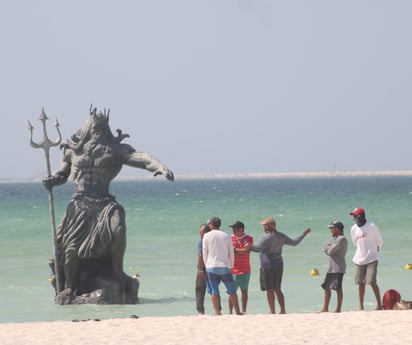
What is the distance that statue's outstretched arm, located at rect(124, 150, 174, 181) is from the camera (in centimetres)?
1517

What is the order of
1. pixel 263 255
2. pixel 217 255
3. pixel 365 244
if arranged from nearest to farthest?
pixel 217 255
pixel 263 255
pixel 365 244

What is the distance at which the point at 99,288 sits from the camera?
15.9 meters

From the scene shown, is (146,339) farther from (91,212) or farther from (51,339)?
(91,212)

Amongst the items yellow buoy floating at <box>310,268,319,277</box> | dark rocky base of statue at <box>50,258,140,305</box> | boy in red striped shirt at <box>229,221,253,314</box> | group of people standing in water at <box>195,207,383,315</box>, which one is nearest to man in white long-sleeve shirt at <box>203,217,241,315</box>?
group of people standing in water at <box>195,207,383,315</box>

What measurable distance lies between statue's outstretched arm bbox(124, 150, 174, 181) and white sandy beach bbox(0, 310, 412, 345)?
2690 mm

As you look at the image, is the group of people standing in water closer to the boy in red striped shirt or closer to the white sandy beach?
the boy in red striped shirt

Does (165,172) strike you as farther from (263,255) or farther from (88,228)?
(263,255)

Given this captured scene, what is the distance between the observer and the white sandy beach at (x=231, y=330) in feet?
37.9

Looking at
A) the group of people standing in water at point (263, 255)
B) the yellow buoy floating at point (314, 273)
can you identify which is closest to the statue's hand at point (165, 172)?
the group of people standing in water at point (263, 255)

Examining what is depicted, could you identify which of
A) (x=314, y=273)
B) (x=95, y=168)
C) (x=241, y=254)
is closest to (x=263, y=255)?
(x=241, y=254)

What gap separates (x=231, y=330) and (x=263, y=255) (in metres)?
1.33

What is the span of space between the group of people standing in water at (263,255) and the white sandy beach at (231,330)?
17.8 inches

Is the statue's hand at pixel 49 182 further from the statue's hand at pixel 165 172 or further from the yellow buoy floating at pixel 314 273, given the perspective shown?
the yellow buoy floating at pixel 314 273

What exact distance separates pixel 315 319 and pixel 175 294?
19.2ft
